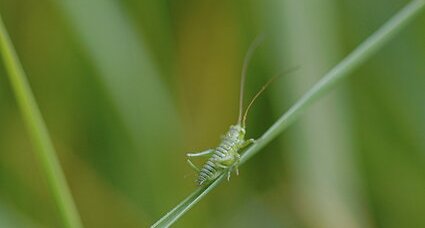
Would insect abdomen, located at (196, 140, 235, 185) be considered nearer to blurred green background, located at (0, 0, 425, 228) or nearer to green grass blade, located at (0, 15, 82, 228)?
green grass blade, located at (0, 15, 82, 228)

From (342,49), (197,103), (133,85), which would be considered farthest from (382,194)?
(133,85)

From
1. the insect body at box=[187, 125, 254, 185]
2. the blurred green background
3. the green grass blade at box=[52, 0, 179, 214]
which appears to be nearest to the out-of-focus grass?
the blurred green background

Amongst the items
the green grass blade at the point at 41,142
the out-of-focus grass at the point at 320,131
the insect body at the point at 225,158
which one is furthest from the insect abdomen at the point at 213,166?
the out-of-focus grass at the point at 320,131

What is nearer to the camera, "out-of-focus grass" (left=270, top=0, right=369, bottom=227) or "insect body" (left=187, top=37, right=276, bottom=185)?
"insect body" (left=187, top=37, right=276, bottom=185)

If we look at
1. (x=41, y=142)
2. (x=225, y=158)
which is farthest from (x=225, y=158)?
(x=41, y=142)

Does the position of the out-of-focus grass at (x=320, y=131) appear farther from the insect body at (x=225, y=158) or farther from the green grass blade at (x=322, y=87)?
the green grass blade at (x=322, y=87)

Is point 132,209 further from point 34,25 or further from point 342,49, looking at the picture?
point 342,49

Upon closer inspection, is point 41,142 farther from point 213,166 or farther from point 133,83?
point 133,83

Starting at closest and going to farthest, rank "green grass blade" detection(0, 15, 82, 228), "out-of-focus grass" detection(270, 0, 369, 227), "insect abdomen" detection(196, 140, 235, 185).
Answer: "green grass blade" detection(0, 15, 82, 228), "insect abdomen" detection(196, 140, 235, 185), "out-of-focus grass" detection(270, 0, 369, 227)

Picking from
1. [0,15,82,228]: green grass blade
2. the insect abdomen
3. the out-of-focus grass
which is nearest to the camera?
[0,15,82,228]: green grass blade
